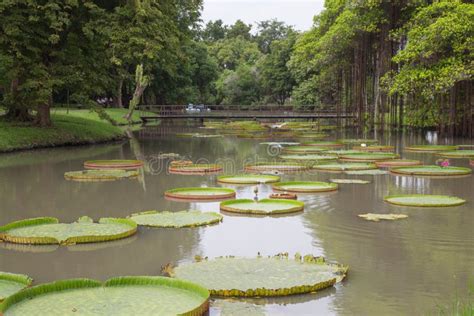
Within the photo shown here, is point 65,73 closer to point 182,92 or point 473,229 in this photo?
point 473,229

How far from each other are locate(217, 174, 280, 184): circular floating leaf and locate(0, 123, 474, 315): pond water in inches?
17.0

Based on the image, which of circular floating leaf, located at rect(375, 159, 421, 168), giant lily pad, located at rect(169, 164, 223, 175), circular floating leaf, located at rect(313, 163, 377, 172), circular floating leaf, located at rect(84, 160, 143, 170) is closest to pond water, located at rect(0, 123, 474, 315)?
giant lily pad, located at rect(169, 164, 223, 175)

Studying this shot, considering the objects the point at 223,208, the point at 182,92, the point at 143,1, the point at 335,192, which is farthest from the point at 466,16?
the point at 182,92

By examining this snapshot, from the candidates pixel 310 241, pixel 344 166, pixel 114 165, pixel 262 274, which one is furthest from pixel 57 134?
pixel 262 274

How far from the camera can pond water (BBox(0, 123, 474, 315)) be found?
7809 mm

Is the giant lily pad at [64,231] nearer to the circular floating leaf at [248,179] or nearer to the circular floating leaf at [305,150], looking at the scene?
the circular floating leaf at [248,179]

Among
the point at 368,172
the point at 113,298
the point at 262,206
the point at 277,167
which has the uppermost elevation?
the point at 277,167

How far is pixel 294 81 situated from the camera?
8044 cm

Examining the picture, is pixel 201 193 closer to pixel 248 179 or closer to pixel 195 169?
pixel 248 179

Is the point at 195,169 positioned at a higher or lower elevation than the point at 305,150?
lower

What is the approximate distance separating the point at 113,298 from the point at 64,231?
12.7 feet

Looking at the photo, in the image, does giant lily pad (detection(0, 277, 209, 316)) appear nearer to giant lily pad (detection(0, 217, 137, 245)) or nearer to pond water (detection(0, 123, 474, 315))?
pond water (detection(0, 123, 474, 315))

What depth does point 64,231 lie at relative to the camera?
1095cm

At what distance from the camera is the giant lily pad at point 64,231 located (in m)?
10.5
